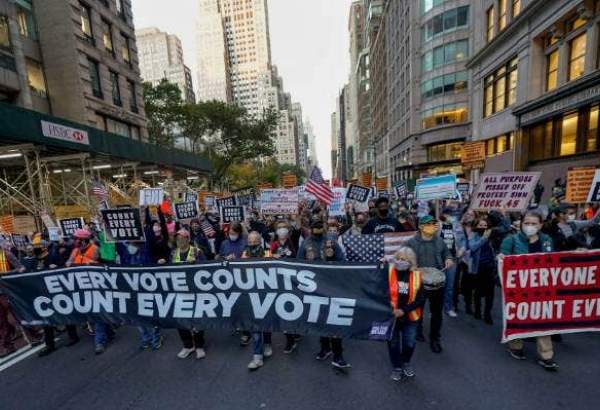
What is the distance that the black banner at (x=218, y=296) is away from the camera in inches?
155

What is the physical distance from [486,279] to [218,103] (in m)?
33.4

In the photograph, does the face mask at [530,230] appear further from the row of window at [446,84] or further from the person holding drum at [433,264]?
the row of window at [446,84]

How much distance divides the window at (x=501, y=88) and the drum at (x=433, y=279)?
71.8 feet

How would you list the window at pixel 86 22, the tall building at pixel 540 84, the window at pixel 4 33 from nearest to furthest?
the tall building at pixel 540 84 → the window at pixel 4 33 → the window at pixel 86 22

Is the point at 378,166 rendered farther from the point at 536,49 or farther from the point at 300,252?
the point at 300,252

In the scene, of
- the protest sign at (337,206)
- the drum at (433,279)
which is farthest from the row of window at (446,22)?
the drum at (433,279)

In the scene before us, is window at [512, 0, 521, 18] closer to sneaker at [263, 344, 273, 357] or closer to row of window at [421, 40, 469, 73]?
row of window at [421, 40, 469, 73]

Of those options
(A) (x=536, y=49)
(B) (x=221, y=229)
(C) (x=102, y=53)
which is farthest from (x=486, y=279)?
(C) (x=102, y=53)

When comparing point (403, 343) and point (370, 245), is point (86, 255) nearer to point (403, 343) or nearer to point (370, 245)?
point (370, 245)

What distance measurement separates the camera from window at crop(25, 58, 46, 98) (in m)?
18.6

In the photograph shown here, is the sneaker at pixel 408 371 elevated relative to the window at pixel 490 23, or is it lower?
lower

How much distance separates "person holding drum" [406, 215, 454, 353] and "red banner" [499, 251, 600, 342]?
0.78 meters

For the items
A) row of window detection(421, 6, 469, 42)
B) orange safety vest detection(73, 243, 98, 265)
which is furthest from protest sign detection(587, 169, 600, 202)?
row of window detection(421, 6, 469, 42)

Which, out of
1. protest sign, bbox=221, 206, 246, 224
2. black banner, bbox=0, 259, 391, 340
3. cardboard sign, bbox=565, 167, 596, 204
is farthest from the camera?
protest sign, bbox=221, 206, 246, 224
